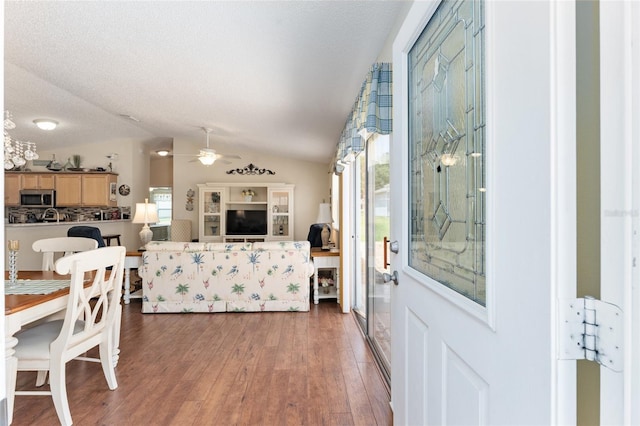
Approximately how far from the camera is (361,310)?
399 centimetres

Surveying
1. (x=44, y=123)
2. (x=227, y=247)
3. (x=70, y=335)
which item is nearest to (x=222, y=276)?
(x=227, y=247)

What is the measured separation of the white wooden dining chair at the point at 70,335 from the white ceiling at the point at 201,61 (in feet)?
5.04

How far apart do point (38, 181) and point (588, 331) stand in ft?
28.3

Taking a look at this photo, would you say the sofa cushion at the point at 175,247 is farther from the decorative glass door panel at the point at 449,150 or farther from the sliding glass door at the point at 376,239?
the decorative glass door panel at the point at 449,150

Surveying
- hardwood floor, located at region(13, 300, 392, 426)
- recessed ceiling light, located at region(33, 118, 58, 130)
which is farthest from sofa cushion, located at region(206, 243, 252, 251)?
recessed ceiling light, located at region(33, 118, 58, 130)

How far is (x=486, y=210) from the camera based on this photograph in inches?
31.4

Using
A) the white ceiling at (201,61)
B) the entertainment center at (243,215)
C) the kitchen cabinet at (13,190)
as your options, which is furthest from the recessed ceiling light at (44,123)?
the entertainment center at (243,215)

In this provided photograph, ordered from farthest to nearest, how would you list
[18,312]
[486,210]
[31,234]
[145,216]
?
[145,216] → [31,234] → [18,312] → [486,210]

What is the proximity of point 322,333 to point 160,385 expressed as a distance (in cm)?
149

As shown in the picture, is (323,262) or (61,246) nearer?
(61,246)

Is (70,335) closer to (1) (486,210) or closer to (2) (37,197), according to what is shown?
(1) (486,210)

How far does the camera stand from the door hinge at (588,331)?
520 millimetres
